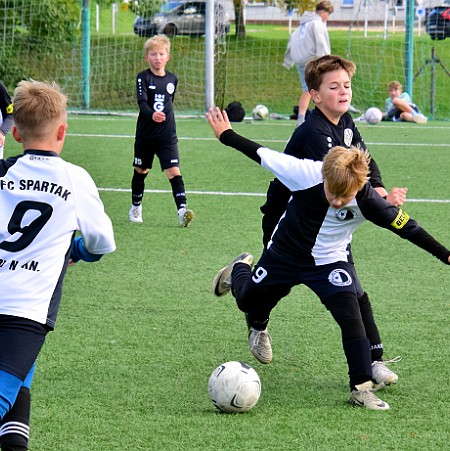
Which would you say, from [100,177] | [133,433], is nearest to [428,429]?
[133,433]

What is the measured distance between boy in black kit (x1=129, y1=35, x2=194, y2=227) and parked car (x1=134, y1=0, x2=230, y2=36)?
1064 centimetres

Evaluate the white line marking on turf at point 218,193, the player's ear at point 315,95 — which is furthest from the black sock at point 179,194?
the player's ear at point 315,95

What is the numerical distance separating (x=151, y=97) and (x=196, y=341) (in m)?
3.97

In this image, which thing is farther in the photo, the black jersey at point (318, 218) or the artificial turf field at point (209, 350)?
the black jersey at point (318, 218)

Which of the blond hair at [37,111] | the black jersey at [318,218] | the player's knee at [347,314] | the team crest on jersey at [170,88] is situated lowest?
the player's knee at [347,314]

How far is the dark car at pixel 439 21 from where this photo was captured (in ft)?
64.8

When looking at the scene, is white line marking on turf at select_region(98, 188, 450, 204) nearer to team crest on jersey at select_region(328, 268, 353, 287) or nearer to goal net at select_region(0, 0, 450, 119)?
team crest on jersey at select_region(328, 268, 353, 287)

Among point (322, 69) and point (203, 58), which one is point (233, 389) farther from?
point (203, 58)

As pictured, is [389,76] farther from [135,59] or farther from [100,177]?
[100,177]

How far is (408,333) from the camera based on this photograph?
534cm

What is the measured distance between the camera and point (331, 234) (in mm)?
4430

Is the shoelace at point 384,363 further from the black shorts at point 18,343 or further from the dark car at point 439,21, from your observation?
the dark car at point 439,21

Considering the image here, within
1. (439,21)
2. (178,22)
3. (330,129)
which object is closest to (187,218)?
(330,129)

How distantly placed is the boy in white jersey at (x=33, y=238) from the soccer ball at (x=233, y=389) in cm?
106
